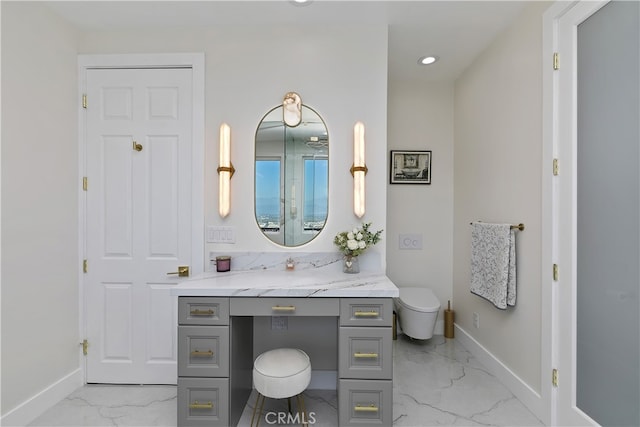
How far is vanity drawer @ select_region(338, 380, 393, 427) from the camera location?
5.36ft

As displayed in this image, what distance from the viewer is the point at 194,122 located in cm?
216

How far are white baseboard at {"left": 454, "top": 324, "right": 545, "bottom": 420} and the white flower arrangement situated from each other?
4.41ft

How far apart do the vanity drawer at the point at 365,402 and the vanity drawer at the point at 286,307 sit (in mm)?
410

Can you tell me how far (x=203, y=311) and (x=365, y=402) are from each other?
1030mm

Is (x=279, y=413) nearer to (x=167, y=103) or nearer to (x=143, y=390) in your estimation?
(x=143, y=390)

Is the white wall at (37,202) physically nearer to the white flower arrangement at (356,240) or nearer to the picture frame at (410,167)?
Result: the white flower arrangement at (356,240)

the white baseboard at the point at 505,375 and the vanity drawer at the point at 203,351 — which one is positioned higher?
the vanity drawer at the point at 203,351

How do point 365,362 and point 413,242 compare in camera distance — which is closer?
point 365,362

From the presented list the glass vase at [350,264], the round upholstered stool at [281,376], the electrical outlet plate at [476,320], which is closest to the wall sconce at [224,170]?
the glass vase at [350,264]

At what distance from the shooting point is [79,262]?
2162mm

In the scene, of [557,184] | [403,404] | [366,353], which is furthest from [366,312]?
[557,184]

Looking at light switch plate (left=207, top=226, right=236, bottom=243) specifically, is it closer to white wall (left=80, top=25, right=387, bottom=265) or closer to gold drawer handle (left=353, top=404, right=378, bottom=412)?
white wall (left=80, top=25, right=387, bottom=265)

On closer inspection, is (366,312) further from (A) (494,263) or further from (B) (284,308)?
(A) (494,263)

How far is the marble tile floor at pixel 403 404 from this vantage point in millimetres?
1797
